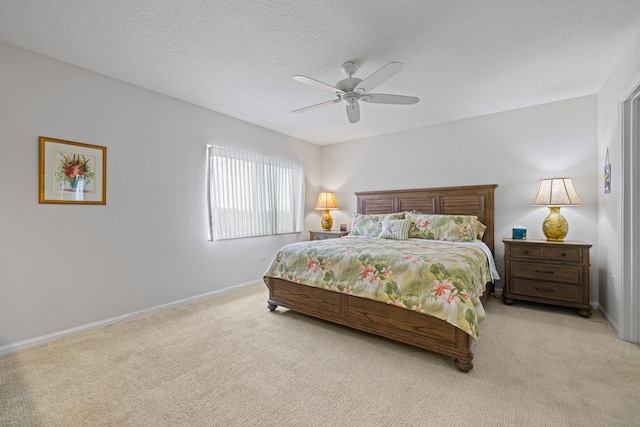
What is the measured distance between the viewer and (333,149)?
18.7 ft

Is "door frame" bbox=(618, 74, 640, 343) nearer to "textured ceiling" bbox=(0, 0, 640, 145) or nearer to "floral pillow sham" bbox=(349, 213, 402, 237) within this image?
"textured ceiling" bbox=(0, 0, 640, 145)

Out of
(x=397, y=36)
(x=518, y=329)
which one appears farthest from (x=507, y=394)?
(x=397, y=36)

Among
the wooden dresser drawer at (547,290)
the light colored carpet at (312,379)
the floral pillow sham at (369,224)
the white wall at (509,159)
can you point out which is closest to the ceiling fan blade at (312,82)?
the floral pillow sham at (369,224)

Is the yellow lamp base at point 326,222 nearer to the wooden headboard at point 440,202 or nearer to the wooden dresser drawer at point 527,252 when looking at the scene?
the wooden headboard at point 440,202

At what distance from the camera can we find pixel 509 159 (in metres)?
3.91

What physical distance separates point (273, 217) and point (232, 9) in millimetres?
3188

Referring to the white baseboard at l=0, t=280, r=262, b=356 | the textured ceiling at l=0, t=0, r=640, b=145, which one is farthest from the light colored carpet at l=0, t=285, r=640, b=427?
the textured ceiling at l=0, t=0, r=640, b=145

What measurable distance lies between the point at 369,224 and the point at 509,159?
214 centimetres

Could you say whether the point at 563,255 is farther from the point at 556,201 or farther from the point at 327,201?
the point at 327,201

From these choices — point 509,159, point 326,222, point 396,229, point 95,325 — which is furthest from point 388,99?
point 95,325

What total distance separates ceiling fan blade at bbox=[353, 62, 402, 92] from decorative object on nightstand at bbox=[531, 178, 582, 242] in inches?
100

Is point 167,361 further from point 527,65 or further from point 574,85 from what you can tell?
point 574,85

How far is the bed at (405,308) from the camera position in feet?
6.91

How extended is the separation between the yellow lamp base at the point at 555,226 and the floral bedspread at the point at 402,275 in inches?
36.3
